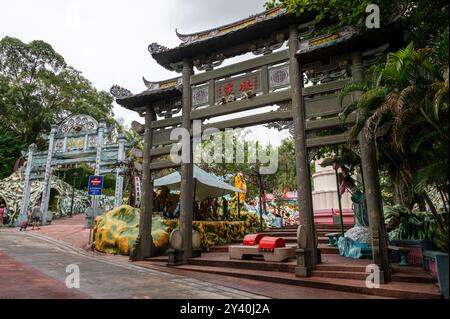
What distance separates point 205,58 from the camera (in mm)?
9320

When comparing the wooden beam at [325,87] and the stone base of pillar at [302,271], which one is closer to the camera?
the stone base of pillar at [302,271]

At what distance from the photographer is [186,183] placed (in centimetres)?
891

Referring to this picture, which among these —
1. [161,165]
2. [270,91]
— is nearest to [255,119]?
[270,91]

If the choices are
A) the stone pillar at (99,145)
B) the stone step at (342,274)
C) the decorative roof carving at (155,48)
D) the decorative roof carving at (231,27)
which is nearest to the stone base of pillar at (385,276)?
the stone step at (342,274)

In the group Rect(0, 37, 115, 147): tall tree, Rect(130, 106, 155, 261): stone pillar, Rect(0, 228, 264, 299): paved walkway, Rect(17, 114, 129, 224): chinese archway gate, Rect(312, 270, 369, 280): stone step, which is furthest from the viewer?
Rect(0, 37, 115, 147): tall tree

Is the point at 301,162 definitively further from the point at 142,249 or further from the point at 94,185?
the point at 94,185

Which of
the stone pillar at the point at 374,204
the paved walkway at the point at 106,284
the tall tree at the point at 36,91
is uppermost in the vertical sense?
the tall tree at the point at 36,91

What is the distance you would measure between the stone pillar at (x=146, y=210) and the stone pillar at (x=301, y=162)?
514 centimetres

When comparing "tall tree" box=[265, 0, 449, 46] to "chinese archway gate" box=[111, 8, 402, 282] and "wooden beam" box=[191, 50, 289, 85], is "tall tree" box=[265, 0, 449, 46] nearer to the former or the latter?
"chinese archway gate" box=[111, 8, 402, 282]

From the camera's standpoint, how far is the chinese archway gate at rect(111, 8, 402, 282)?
21.7 feet

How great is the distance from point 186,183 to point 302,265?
13.7ft

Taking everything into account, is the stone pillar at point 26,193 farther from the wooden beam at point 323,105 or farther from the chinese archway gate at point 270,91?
the wooden beam at point 323,105

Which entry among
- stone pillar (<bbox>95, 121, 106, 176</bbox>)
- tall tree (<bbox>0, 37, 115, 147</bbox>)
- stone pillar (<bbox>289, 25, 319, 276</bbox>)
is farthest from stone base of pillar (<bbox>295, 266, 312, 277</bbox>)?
tall tree (<bbox>0, 37, 115, 147</bbox>)

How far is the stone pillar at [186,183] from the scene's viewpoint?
28.7ft
